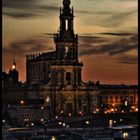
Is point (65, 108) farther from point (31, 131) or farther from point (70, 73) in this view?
point (31, 131)

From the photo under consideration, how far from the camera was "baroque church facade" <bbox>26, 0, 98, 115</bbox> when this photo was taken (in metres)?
75.9

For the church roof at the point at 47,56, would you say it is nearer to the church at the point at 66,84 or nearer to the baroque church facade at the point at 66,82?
the church at the point at 66,84

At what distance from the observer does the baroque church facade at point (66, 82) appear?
249 feet

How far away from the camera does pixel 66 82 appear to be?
77.2 metres

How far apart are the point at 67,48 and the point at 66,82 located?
A: 418cm

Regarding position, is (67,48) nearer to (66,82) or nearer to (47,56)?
(66,82)

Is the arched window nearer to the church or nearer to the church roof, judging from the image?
the church

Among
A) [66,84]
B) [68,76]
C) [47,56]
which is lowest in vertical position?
[66,84]

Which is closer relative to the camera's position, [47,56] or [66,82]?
[66,82]

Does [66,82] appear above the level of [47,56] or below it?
below

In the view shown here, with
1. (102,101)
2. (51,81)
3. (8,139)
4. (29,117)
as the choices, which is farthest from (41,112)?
(8,139)

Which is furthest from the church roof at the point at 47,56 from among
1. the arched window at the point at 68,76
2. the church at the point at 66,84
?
the arched window at the point at 68,76

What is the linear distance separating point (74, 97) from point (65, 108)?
1714mm

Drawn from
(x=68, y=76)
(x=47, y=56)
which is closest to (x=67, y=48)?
(x=68, y=76)
